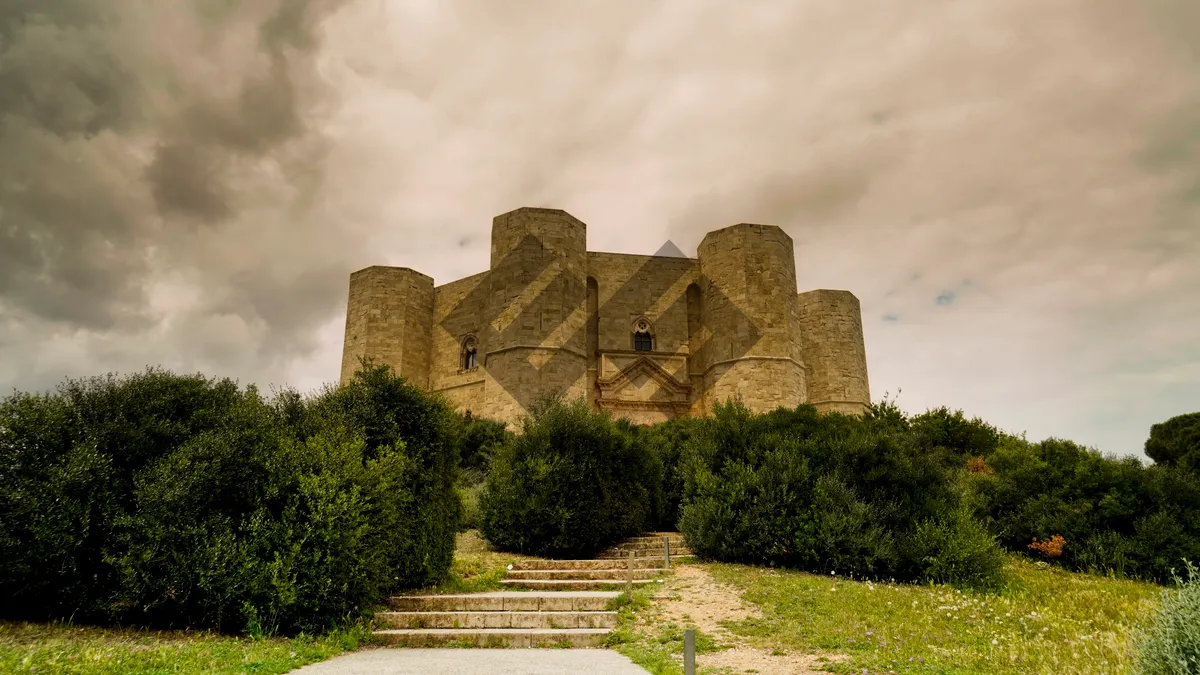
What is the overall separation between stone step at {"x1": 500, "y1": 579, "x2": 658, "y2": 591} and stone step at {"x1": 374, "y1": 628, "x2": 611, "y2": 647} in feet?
6.29

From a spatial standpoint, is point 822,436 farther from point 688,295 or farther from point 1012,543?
point 688,295

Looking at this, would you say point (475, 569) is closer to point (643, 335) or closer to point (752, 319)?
point (752, 319)

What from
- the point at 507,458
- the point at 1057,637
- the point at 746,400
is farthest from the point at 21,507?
the point at 746,400

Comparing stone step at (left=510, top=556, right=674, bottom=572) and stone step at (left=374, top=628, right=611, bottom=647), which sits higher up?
stone step at (left=510, top=556, right=674, bottom=572)

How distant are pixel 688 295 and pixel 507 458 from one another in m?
17.8

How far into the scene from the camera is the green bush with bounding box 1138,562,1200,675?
352 centimetres

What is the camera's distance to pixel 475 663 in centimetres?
557

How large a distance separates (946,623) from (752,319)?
19.6 m

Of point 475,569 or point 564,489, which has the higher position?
point 564,489

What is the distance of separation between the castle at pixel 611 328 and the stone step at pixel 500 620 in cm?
1633

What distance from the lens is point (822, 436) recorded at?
10.7 metres

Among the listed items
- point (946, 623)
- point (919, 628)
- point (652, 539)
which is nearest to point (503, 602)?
point (919, 628)

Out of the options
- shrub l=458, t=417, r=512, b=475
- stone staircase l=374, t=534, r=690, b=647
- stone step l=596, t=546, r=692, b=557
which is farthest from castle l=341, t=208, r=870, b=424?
stone staircase l=374, t=534, r=690, b=647

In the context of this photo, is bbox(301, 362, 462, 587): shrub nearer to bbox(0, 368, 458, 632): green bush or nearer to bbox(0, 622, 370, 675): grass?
bbox(0, 368, 458, 632): green bush
